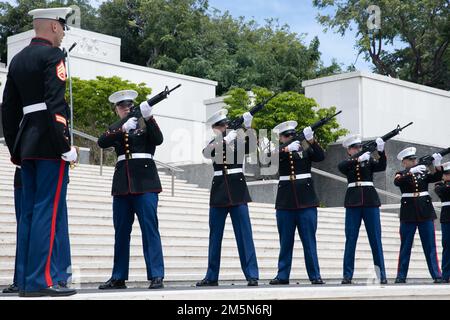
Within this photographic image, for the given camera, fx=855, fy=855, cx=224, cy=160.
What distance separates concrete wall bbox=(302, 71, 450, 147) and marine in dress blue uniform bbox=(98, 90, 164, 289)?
44.4 ft

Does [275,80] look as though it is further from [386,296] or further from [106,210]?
[386,296]

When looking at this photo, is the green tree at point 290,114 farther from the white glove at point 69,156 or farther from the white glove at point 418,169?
the white glove at point 69,156

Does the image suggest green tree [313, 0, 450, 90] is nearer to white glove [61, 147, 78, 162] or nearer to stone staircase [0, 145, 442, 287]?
stone staircase [0, 145, 442, 287]

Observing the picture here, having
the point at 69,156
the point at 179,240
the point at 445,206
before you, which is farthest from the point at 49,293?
the point at 445,206

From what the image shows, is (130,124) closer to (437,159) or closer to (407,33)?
(437,159)

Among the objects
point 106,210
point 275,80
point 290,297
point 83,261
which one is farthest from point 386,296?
point 275,80

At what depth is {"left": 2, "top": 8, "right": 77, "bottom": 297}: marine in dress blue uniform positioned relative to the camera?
6203 millimetres

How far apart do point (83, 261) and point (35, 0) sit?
26.3 metres

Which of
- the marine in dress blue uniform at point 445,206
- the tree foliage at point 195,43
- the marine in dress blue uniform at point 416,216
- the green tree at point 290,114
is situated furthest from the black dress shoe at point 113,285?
the tree foliage at point 195,43

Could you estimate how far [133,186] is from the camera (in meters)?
8.30

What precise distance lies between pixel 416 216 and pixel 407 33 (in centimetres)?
2482

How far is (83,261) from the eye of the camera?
10547 mm

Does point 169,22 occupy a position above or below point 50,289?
above

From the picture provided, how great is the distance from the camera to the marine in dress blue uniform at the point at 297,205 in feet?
32.9
